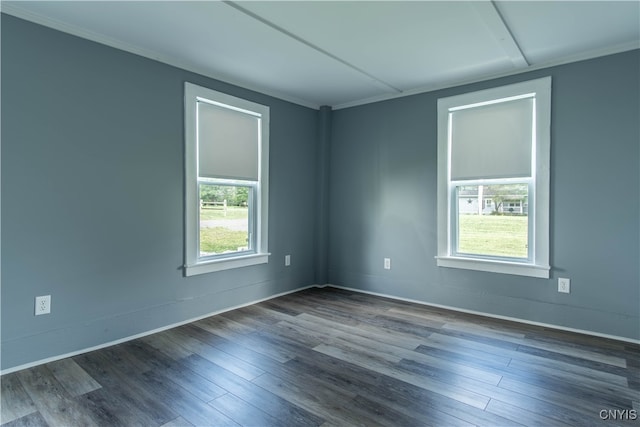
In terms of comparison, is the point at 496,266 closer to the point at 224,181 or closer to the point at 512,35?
the point at 512,35

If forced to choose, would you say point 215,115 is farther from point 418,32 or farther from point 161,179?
point 418,32

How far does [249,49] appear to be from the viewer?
113 inches

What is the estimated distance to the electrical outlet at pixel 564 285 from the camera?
3077 mm

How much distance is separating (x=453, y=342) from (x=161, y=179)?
110 inches

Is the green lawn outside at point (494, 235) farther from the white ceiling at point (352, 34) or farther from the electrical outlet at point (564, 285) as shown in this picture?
the white ceiling at point (352, 34)

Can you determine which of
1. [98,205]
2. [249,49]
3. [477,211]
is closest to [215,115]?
[249,49]

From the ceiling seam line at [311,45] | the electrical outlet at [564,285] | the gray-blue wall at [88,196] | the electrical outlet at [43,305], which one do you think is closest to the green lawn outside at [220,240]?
the gray-blue wall at [88,196]

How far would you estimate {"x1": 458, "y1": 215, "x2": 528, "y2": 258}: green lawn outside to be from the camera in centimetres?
337

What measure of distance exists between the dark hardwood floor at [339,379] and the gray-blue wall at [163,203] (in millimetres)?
283

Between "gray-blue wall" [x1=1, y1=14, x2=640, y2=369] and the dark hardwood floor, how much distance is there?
0.28 m

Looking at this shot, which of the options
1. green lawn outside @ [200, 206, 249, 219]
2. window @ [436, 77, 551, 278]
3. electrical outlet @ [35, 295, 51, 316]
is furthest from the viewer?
green lawn outside @ [200, 206, 249, 219]

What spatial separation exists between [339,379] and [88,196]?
225 cm

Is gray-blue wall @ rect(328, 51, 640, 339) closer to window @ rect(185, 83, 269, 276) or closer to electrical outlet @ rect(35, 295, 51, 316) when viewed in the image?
window @ rect(185, 83, 269, 276)

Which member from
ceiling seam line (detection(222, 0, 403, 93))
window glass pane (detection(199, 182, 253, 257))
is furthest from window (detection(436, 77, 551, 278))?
window glass pane (detection(199, 182, 253, 257))
